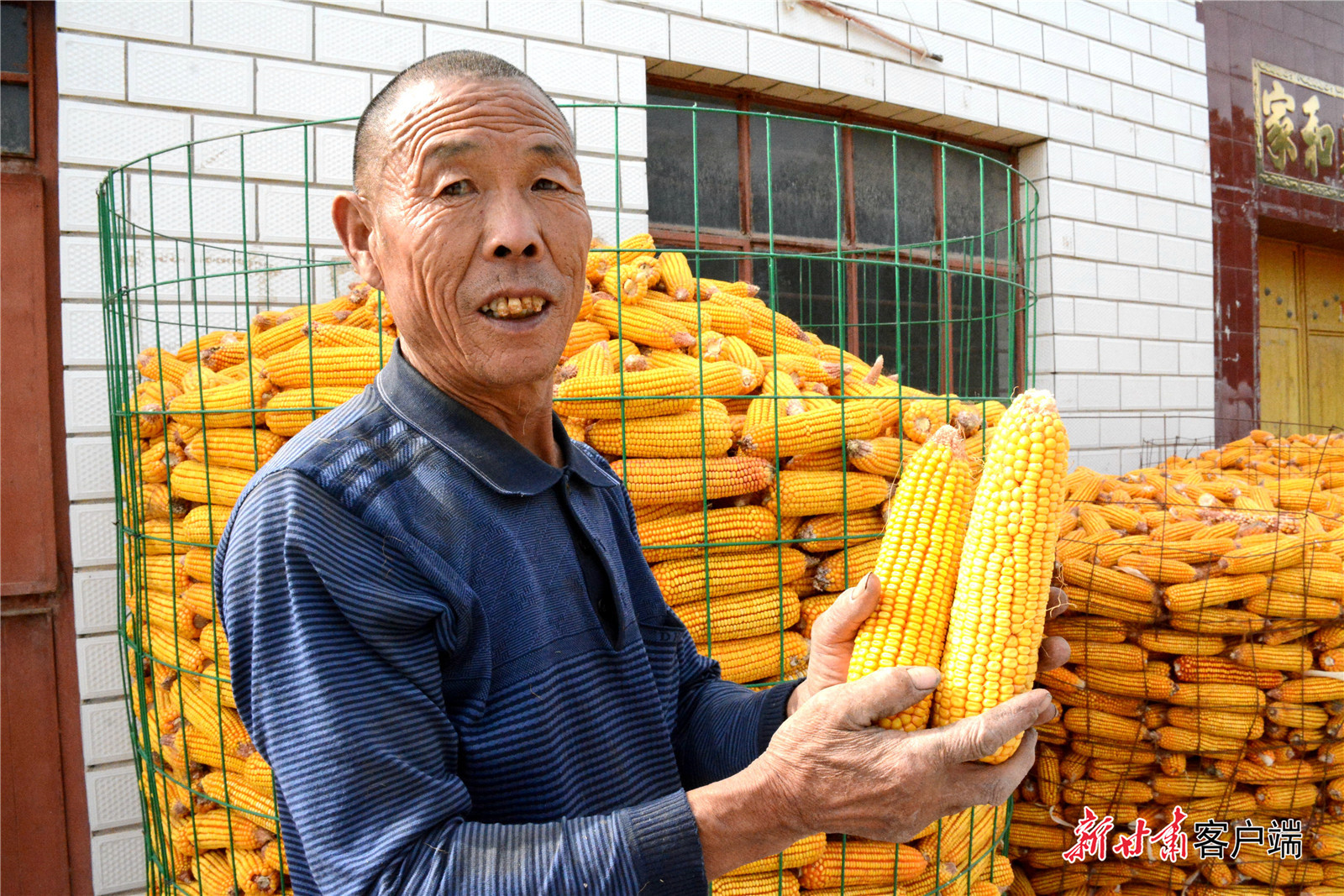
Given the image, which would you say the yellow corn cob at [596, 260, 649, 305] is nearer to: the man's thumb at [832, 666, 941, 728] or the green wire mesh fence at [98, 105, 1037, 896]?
the green wire mesh fence at [98, 105, 1037, 896]

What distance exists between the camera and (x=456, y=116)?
1145 millimetres

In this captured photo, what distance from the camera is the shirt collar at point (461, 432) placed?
1.17 meters

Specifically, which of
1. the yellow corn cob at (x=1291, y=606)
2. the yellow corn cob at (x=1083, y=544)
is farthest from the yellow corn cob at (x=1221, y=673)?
the yellow corn cob at (x=1083, y=544)

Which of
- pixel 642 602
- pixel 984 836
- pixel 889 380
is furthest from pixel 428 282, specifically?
pixel 984 836

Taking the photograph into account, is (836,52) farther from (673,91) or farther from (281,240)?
(281,240)

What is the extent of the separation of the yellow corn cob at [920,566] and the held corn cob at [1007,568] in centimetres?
2

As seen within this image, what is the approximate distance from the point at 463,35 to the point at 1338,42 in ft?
29.2

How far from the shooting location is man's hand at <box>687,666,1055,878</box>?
1019 mm

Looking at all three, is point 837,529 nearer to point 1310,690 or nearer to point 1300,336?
point 1310,690

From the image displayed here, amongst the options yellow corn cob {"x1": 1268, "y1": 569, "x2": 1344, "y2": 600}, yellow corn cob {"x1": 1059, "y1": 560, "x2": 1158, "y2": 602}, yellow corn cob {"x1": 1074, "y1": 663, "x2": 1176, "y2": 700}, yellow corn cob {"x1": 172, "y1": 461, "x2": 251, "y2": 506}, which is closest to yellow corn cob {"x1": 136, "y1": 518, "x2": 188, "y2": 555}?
yellow corn cob {"x1": 172, "y1": 461, "x2": 251, "y2": 506}

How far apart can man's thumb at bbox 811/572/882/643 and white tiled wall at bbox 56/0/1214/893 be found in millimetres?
2452

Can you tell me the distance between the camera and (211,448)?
2.54 metres

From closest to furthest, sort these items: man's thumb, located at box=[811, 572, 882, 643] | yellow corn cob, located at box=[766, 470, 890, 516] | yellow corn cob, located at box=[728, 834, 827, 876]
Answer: man's thumb, located at box=[811, 572, 882, 643] → yellow corn cob, located at box=[728, 834, 827, 876] → yellow corn cob, located at box=[766, 470, 890, 516]

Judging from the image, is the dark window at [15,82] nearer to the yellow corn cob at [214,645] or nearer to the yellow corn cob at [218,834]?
the yellow corn cob at [214,645]
